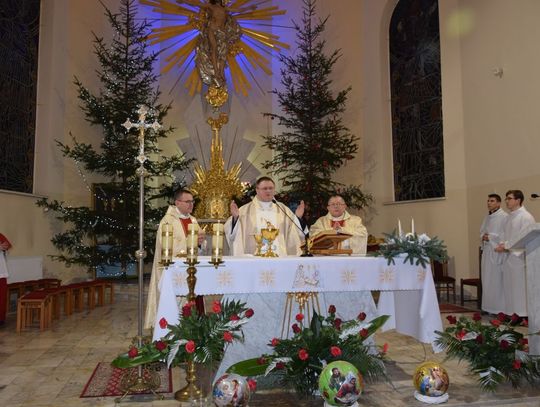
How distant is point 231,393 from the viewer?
3.21 meters

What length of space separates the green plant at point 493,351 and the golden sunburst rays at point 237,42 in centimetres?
900

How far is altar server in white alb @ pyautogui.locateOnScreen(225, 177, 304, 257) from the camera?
17.0ft

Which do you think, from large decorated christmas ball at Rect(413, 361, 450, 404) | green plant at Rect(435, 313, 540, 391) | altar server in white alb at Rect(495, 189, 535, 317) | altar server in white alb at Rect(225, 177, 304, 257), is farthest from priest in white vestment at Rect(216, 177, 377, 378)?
altar server in white alb at Rect(495, 189, 535, 317)

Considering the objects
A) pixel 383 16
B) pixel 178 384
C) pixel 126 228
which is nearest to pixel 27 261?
pixel 126 228

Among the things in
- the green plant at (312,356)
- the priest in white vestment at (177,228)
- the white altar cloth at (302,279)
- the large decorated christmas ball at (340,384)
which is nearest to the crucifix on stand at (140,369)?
the white altar cloth at (302,279)

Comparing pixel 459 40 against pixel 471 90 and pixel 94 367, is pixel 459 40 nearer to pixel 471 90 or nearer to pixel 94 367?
pixel 471 90

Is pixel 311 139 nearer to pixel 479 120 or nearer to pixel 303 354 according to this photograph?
pixel 479 120

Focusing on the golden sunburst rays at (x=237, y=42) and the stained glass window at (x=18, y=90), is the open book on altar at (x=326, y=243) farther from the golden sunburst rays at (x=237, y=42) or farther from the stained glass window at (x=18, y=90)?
the golden sunburst rays at (x=237, y=42)

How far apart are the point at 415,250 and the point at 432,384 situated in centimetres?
118

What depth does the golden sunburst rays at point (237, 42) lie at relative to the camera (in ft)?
38.3

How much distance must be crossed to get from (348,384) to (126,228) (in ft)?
24.9

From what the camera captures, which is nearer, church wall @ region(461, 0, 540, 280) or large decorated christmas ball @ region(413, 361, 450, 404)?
large decorated christmas ball @ region(413, 361, 450, 404)

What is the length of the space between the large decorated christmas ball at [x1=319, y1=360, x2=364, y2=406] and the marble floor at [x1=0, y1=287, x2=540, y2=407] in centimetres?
38

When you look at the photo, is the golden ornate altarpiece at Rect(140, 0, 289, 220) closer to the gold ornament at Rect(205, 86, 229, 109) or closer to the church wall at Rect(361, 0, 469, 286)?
the gold ornament at Rect(205, 86, 229, 109)
